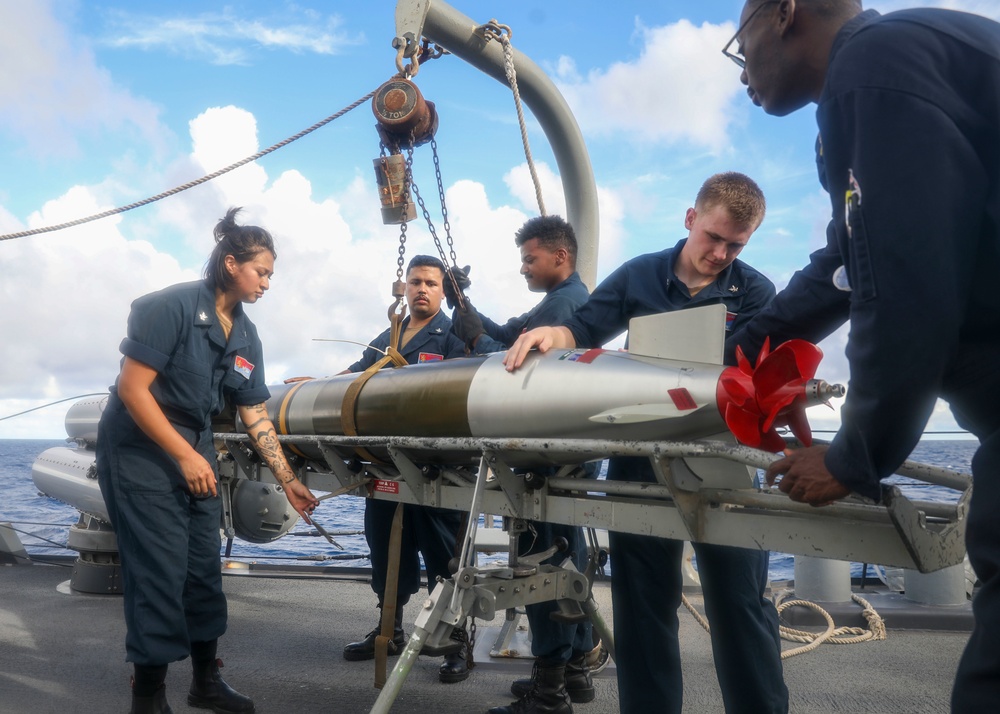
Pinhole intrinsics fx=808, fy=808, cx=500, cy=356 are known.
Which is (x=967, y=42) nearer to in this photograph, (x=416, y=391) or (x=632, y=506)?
(x=632, y=506)

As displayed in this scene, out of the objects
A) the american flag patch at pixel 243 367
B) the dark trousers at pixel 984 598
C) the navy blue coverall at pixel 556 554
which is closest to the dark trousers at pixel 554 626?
the navy blue coverall at pixel 556 554

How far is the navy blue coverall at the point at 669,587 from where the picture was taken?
2439 mm

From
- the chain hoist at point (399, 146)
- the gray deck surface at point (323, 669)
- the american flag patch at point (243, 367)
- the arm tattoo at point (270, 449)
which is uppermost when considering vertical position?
the chain hoist at point (399, 146)

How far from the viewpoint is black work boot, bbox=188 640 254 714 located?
3318mm

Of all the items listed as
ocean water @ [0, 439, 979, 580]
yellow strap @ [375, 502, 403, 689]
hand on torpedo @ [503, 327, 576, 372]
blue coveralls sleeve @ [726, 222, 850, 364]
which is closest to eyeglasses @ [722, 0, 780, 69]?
blue coveralls sleeve @ [726, 222, 850, 364]

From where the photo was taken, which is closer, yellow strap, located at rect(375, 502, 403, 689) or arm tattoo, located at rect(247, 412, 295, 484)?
yellow strap, located at rect(375, 502, 403, 689)

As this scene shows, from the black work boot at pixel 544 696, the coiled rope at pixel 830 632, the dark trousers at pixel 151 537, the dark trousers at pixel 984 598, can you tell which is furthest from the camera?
the coiled rope at pixel 830 632

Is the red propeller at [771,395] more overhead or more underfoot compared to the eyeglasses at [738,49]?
more underfoot

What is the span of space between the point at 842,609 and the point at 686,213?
2.90 m

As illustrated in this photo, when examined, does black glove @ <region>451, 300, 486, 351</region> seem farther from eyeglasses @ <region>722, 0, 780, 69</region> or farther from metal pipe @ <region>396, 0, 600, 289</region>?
eyeglasses @ <region>722, 0, 780, 69</region>

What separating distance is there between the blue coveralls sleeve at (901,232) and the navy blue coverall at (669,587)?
1298 mm

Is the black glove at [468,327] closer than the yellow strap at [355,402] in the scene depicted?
No

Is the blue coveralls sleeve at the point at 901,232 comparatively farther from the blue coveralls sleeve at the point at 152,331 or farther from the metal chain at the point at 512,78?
the metal chain at the point at 512,78

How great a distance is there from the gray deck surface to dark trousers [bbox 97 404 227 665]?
0.60m
